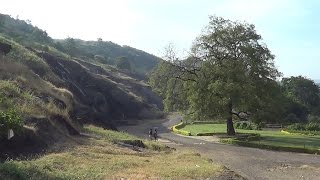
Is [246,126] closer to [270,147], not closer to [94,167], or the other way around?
[270,147]

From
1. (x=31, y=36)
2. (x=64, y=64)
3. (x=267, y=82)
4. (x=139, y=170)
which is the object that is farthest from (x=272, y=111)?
(x=31, y=36)

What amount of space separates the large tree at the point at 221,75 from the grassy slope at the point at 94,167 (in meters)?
21.4

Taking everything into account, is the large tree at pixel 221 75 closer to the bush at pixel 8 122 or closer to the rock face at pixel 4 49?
the rock face at pixel 4 49

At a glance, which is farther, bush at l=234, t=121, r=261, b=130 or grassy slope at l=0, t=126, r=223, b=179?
bush at l=234, t=121, r=261, b=130

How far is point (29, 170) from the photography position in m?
14.6

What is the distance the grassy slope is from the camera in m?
14.6

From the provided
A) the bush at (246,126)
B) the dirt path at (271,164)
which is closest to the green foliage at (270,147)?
the dirt path at (271,164)

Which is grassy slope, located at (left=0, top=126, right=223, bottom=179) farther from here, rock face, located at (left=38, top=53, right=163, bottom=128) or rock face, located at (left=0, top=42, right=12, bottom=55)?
rock face, located at (left=38, top=53, right=163, bottom=128)

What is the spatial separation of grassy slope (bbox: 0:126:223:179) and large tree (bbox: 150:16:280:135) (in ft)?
70.4

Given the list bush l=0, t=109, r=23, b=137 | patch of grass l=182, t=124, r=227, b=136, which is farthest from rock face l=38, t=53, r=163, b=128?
bush l=0, t=109, r=23, b=137

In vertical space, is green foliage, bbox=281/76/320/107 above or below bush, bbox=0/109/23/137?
above

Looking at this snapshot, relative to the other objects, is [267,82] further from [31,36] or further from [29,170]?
[31,36]

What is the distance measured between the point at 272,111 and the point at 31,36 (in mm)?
111308

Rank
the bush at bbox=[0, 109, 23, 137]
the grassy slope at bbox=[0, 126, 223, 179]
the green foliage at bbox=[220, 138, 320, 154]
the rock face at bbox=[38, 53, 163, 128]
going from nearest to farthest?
the grassy slope at bbox=[0, 126, 223, 179] → the bush at bbox=[0, 109, 23, 137] → the green foliage at bbox=[220, 138, 320, 154] → the rock face at bbox=[38, 53, 163, 128]
